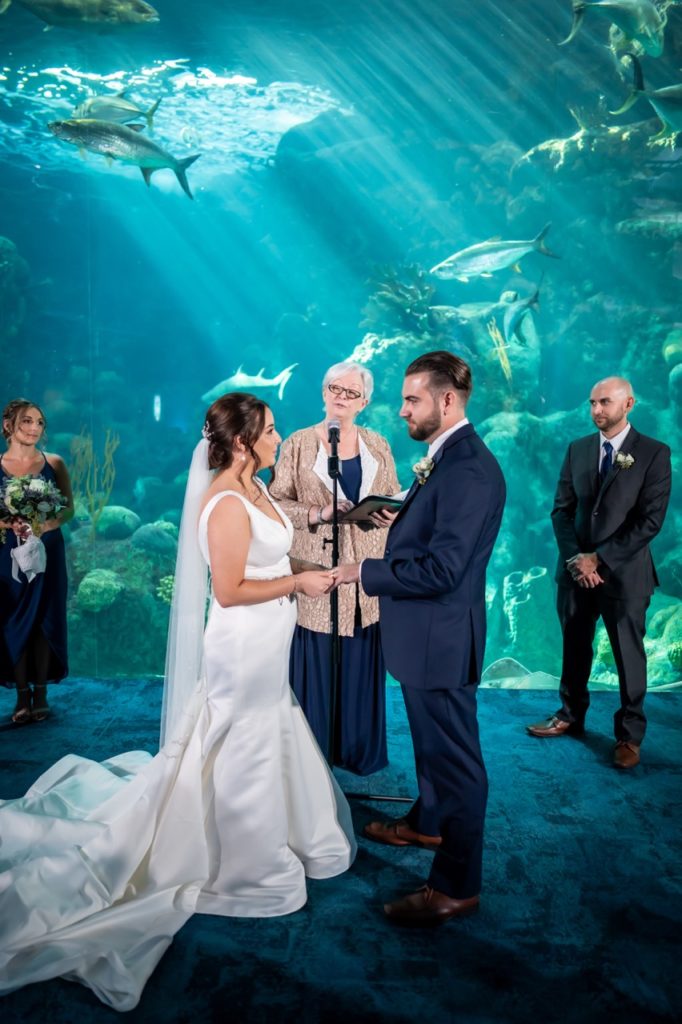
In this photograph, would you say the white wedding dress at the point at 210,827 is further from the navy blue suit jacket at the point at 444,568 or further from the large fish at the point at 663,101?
the large fish at the point at 663,101

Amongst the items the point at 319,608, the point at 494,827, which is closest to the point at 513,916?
the point at 494,827

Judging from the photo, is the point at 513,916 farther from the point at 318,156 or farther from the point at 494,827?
the point at 318,156

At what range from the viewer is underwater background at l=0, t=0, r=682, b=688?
23.8 ft

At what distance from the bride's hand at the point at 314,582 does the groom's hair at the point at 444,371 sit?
81cm

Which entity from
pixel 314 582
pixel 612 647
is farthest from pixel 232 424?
pixel 612 647

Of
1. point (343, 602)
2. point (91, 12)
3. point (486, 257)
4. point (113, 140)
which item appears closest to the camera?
point (343, 602)

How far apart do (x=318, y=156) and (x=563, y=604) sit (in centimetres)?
690

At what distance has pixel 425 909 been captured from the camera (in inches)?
101

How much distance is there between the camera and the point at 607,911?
2.70 metres

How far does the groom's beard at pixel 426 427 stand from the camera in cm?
255

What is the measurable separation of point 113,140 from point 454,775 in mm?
7055

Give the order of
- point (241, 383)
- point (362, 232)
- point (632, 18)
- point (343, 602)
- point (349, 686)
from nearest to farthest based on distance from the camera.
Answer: point (343, 602) < point (349, 686) < point (632, 18) < point (241, 383) < point (362, 232)

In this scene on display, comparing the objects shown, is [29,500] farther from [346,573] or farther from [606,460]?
[606,460]

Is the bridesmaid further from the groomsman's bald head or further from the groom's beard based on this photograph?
the groomsman's bald head
